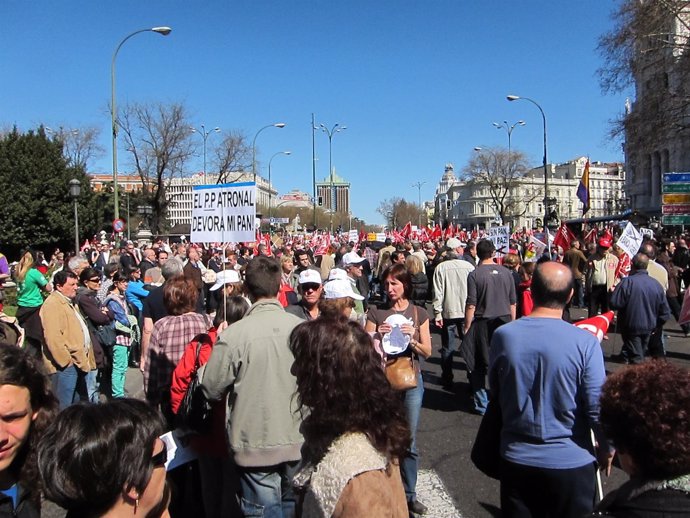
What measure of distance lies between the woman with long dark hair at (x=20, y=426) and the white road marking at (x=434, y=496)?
3.17 metres

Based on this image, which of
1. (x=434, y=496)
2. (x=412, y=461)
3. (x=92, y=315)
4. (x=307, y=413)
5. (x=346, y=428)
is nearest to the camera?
(x=346, y=428)

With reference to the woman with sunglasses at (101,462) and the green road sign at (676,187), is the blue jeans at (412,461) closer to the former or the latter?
the woman with sunglasses at (101,462)

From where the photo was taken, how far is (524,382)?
3.01 meters

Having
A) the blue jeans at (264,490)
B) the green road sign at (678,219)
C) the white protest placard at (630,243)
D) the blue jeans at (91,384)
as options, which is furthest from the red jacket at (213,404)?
the green road sign at (678,219)

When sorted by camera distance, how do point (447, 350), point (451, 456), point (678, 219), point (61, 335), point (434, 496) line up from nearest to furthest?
point (434, 496) < point (451, 456) < point (61, 335) < point (447, 350) < point (678, 219)

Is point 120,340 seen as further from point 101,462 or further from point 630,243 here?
point 630,243

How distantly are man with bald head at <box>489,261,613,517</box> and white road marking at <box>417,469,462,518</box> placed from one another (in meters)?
1.48

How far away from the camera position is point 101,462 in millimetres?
1653

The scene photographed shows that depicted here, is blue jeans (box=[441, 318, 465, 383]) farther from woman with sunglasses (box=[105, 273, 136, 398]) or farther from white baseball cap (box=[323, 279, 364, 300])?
woman with sunglasses (box=[105, 273, 136, 398])

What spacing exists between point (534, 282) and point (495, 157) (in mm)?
74771

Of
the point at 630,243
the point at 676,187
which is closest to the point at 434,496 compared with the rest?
the point at 630,243

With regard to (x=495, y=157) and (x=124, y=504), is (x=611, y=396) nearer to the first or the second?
(x=124, y=504)

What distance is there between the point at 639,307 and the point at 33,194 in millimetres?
35306

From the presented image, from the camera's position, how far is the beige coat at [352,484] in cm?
206
